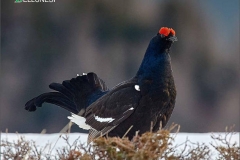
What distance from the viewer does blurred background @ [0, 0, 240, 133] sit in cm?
730

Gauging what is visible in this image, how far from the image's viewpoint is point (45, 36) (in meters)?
7.79

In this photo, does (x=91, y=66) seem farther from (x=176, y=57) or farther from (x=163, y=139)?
(x=163, y=139)

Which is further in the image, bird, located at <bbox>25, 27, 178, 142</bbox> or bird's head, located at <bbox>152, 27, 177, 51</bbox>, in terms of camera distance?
bird's head, located at <bbox>152, 27, 177, 51</bbox>

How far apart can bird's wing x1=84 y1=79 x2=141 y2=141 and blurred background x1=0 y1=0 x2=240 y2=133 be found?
402 cm

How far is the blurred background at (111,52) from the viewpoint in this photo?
24.0 feet

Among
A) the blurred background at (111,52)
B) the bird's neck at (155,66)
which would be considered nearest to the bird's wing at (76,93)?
the bird's neck at (155,66)

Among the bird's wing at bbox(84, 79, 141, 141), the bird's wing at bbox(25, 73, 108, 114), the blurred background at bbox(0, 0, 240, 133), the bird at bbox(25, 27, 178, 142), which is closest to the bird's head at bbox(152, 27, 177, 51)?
the bird at bbox(25, 27, 178, 142)

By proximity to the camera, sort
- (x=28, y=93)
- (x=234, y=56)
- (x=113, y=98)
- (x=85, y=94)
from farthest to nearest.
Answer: (x=234, y=56), (x=28, y=93), (x=85, y=94), (x=113, y=98)

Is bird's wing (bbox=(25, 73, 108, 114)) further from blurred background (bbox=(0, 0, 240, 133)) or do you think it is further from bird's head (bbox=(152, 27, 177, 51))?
blurred background (bbox=(0, 0, 240, 133))

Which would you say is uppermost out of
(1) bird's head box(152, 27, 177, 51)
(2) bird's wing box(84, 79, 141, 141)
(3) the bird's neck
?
(1) bird's head box(152, 27, 177, 51)

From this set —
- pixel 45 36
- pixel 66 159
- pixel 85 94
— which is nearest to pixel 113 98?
pixel 85 94

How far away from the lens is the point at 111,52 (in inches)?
309

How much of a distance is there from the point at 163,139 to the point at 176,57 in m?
5.80

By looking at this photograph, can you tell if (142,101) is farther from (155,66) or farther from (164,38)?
(164,38)
